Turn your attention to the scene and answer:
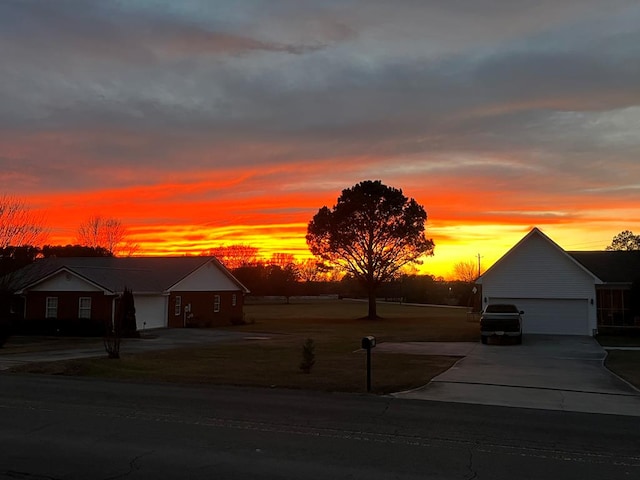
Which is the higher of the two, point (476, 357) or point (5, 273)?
point (5, 273)

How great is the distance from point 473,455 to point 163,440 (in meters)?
4.25

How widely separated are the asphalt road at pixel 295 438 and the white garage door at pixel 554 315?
82.5 ft

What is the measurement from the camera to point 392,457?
7719mm

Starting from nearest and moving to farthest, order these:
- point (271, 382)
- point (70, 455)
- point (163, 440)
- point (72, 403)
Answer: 1. point (70, 455)
2. point (163, 440)
3. point (72, 403)
4. point (271, 382)

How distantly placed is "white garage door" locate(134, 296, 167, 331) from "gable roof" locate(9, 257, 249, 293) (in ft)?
2.48

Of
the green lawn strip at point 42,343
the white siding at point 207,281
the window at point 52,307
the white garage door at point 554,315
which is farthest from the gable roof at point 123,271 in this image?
the white garage door at point 554,315

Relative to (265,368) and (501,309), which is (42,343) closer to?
(265,368)

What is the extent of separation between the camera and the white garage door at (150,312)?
41594 millimetres

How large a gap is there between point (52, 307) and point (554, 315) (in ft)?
105

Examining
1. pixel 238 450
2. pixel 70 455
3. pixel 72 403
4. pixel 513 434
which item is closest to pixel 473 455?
pixel 513 434

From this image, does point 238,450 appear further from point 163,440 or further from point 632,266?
point 632,266

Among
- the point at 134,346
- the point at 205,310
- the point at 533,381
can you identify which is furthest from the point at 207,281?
the point at 533,381

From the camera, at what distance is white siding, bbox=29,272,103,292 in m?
40.0

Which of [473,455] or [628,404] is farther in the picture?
[628,404]
